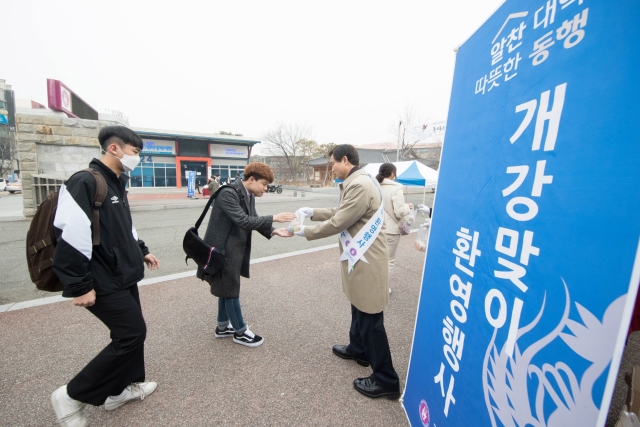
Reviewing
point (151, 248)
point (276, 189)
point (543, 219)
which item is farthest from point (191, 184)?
point (543, 219)

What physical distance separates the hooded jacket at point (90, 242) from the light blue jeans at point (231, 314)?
873 mm

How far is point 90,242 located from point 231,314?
1.40 m

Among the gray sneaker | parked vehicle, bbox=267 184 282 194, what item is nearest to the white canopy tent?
the gray sneaker

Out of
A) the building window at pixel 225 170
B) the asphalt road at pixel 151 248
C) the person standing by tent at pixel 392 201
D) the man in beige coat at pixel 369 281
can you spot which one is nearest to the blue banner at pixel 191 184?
the building window at pixel 225 170

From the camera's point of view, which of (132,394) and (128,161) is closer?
(128,161)

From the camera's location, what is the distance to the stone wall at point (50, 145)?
329 inches

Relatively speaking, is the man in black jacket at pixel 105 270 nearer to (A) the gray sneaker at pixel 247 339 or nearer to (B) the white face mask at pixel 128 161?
(B) the white face mask at pixel 128 161

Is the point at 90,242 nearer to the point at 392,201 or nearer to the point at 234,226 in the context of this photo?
the point at 234,226

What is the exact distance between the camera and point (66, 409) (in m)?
1.77

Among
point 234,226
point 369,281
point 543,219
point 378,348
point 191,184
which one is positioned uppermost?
point 543,219

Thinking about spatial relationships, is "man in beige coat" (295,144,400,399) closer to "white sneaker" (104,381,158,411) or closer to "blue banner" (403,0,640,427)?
"blue banner" (403,0,640,427)

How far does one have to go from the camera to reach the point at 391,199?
3.81 meters

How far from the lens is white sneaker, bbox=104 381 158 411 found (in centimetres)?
203

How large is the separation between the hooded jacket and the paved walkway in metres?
1.01
